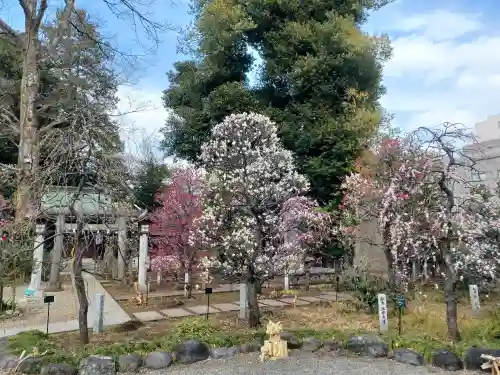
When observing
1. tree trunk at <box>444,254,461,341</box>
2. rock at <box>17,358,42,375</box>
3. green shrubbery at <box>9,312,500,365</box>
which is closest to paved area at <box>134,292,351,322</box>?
green shrubbery at <box>9,312,500,365</box>

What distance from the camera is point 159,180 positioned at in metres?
17.6

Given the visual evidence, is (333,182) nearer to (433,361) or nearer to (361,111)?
(361,111)

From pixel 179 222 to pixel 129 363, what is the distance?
22.2 ft

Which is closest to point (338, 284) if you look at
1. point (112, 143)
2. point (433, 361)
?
point (433, 361)

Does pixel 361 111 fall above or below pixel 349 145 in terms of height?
above

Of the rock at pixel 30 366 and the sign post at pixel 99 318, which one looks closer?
the rock at pixel 30 366

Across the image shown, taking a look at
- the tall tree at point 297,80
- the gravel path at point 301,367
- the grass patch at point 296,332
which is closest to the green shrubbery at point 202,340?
the grass patch at point 296,332

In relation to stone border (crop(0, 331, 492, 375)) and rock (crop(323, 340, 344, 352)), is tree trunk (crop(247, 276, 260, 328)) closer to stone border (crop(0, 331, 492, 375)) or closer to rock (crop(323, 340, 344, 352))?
stone border (crop(0, 331, 492, 375))

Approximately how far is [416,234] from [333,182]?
6709mm

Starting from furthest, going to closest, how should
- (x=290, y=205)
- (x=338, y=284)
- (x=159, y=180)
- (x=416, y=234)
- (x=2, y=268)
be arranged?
1. (x=159, y=180)
2. (x=338, y=284)
3. (x=290, y=205)
4. (x=416, y=234)
5. (x=2, y=268)

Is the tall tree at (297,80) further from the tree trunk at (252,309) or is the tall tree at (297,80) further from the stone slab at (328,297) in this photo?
the tree trunk at (252,309)

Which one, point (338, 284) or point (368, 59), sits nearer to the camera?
point (338, 284)

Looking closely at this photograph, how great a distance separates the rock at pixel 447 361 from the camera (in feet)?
15.0

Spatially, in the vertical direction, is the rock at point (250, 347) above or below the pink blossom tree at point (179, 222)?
below
